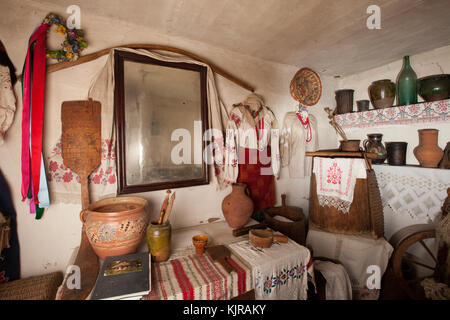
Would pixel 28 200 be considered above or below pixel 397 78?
below

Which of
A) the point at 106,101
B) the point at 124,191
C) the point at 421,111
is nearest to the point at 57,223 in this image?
the point at 124,191

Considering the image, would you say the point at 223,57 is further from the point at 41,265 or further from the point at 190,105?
the point at 41,265

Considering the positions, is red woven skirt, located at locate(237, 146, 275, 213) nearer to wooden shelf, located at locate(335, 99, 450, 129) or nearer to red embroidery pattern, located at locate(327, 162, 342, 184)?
red embroidery pattern, located at locate(327, 162, 342, 184)

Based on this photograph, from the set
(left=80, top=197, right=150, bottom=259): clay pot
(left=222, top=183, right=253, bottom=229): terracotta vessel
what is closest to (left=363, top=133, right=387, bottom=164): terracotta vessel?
(left=222, top=183, right=253, bottom=229): terracotta vessel

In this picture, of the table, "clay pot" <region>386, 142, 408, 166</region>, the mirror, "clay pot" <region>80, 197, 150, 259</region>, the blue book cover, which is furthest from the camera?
"clay pot" <region>386, 142, 408, 166</region>

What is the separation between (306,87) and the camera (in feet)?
8.03

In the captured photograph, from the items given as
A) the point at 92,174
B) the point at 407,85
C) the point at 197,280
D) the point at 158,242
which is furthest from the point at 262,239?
the point at 407,85

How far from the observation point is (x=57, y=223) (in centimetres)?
128

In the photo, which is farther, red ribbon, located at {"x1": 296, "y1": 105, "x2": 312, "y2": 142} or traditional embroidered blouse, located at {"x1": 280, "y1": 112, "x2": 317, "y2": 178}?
red ribbon, located at {"x1": 296, "y1": 105, "x2": 312, "y2": 142}

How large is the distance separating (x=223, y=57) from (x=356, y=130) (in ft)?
6.95

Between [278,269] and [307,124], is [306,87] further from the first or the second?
[278,269]

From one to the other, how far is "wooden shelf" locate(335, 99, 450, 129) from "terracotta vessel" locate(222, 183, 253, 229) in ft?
6.48

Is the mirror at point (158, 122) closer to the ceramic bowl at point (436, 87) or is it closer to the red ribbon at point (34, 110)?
the red ribbon at point (34, 110)

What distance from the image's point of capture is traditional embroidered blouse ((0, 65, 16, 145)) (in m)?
1.12
